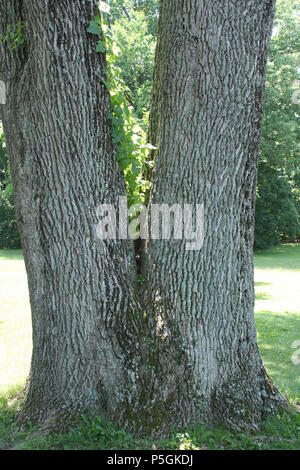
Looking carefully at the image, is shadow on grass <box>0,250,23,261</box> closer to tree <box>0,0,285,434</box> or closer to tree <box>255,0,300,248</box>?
tree <box>255,0,300,248</box>

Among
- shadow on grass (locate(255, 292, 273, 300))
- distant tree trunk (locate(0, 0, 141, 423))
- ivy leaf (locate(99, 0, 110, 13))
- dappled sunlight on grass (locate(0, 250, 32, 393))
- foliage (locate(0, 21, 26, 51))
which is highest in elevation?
ivy leaf (locate(99, 0, 110, 13))

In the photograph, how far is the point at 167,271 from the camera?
3.97m

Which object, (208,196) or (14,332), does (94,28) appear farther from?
(14,332)

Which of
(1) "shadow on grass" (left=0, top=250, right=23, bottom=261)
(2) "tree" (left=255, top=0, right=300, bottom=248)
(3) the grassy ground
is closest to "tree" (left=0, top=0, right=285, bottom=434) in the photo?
(3) the grassy ground

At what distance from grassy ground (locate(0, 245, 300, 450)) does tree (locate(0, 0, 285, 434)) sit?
0.14m

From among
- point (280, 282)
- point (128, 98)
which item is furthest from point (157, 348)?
point (280, 282)

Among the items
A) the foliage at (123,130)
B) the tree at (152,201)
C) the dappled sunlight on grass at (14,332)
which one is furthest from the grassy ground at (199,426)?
the foliage at (123,130)

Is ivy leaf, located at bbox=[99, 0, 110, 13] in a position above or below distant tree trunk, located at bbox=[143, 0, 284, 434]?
above

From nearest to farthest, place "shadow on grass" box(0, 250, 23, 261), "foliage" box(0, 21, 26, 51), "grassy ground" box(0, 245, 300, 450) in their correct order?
1. "grassy ground" box(0, 245, 300, 450)
2. "foliage" box(0, 21, 26, 51)
3. "shadow on grass" box(0, 250, 23, 261)

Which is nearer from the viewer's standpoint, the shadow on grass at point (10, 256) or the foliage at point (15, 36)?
the foliage at point (15, 36)

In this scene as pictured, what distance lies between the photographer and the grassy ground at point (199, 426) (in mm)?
3779

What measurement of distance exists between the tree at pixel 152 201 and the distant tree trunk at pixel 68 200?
1cm

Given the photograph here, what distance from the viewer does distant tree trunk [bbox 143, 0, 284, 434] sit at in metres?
3.79

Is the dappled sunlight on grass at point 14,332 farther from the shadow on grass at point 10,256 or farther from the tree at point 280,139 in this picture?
the tree at point 280,139
